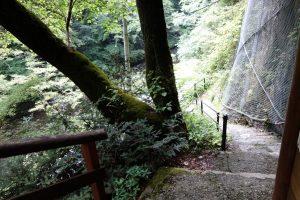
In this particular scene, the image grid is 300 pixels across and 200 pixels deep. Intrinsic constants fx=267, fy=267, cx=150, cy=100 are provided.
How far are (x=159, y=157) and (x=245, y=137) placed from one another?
334 cm

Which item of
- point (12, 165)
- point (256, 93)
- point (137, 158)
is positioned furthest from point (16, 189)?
point (256, 93)

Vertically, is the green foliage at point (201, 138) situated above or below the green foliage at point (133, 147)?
below

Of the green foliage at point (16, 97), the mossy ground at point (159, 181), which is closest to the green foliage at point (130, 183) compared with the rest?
the mossy ground at point (159, 181)

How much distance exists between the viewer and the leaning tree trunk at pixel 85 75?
3682mm

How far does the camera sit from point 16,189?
2.97 m

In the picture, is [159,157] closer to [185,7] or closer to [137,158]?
[137,158]

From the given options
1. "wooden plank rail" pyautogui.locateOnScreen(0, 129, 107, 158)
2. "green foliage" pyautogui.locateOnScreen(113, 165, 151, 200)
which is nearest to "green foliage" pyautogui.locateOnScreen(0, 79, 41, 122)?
"green foliage" pyautogui.locateOnScreen(113, 165, 151, 200)

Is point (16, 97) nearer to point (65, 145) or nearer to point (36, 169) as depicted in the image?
point (36, 169)

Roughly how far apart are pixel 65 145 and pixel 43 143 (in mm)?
143

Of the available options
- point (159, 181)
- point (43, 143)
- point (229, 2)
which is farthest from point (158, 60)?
point (229, 2)

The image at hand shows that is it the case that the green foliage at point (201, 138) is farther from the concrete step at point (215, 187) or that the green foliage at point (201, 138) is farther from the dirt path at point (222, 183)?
the concrete step at point (215, 187)

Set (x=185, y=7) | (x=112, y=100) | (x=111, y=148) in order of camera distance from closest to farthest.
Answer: (x=111, y=148), (x=112, y=100), (x=185, y=7)

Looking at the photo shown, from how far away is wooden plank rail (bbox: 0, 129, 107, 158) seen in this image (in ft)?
4.14

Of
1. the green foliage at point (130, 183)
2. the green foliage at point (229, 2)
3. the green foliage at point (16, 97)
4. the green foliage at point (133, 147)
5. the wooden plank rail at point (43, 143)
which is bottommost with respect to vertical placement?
the green foliage at point (16, 97)
